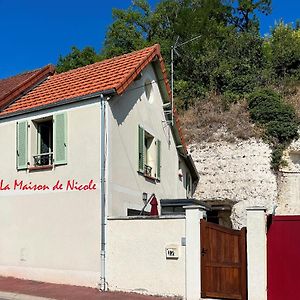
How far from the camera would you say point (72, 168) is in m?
12.3

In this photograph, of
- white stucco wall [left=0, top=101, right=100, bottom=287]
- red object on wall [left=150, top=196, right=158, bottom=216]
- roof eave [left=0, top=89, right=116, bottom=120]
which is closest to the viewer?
white stucco wall [left=0, top=101, right=100, bottom=287]

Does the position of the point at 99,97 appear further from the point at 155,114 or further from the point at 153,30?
the point at 153,30

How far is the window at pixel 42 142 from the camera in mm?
12578

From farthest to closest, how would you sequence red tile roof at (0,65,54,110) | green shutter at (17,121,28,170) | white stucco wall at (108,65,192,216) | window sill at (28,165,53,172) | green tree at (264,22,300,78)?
1. green tree at (264,22,300,78)
2. red tile roof at (0,65,54,110)
3. green shutter at (17,121,28,170)
4. window sill at (28,165,53,172)
5. white stucco wall at (108,65,192,216)

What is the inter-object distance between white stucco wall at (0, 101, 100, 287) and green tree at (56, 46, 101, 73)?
2445cm

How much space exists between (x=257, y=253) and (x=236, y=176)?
14501 mm

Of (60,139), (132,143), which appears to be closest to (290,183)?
(132,143)

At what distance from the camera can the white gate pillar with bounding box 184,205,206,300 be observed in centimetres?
1010

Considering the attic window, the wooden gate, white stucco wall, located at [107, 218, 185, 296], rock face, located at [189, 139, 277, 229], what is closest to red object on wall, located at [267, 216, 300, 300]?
the wooden gate

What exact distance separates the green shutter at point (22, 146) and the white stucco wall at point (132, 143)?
113 inches

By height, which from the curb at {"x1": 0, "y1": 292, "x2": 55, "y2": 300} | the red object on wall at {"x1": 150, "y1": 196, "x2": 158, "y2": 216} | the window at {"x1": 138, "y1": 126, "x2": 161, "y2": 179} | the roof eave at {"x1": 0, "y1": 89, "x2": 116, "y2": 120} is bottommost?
the curb at {"x1": 0, "y1": 292, "x2": 55, "y2": 300}

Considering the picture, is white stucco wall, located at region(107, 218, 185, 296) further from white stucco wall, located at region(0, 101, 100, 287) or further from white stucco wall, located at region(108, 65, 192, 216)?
white stucco wall, located at region(108, 65, 192, 216)

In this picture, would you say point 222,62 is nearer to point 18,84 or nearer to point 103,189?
point 18,84

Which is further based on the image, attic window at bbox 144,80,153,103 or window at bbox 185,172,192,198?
window at bbox 185,172,192,198
